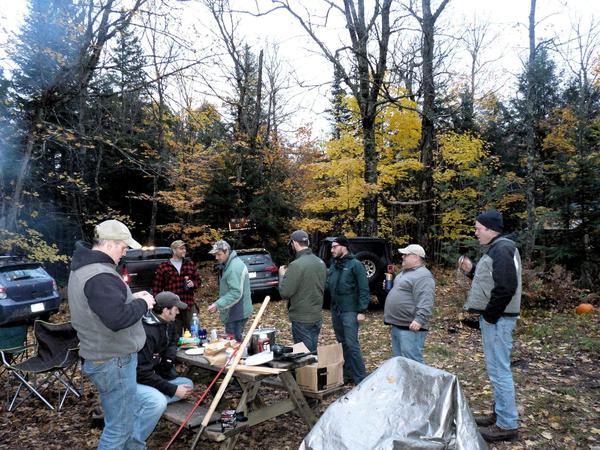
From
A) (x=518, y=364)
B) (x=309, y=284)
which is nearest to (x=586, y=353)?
(x=518, y=364)

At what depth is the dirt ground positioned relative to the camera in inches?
171

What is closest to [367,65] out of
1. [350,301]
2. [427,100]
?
[427,100]

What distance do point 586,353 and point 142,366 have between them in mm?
6591

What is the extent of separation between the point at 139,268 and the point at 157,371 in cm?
522

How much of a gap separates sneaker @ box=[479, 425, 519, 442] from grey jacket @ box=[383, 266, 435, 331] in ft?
3.64

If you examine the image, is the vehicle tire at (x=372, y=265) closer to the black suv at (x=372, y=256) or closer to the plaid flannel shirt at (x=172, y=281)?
the black suv at (x=372, y=256)

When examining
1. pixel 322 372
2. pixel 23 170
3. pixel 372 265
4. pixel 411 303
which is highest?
pixel 23 170

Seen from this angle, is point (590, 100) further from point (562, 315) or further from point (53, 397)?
point (53, 397)

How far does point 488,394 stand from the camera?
532 cm

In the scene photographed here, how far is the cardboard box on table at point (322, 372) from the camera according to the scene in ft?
14.1

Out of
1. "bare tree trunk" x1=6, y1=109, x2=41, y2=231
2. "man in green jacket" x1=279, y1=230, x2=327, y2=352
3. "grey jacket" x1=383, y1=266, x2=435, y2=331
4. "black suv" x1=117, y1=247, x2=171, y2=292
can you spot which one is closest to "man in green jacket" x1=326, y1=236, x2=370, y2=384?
"man in green jacket" x1=279, y1=230, x2=327, y2=352

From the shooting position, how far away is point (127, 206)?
68.7 feet

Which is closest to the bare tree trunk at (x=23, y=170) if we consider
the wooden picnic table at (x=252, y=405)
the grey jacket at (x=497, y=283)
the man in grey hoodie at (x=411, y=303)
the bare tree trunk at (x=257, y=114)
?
the wooden picnic table at (x=252, y=405)

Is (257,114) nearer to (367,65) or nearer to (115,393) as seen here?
(367,65)
